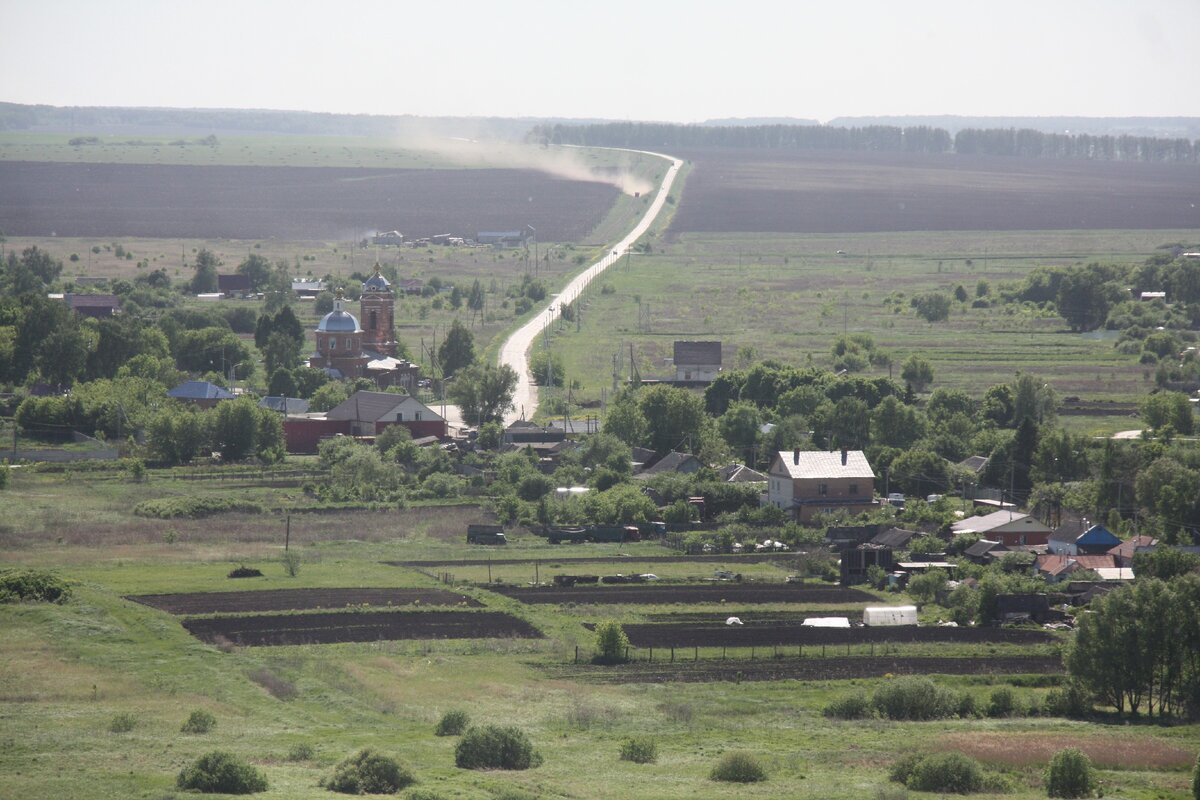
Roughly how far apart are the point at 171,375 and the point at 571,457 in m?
24.0

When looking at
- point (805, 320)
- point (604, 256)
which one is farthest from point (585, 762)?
point (604, 256)

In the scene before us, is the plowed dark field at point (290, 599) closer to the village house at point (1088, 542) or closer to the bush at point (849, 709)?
the bush at point (849, 709)

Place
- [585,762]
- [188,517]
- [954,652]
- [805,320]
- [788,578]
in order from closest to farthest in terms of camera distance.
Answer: [585,762] < [954,652] < [788,578] < [188,517] < [805,320]

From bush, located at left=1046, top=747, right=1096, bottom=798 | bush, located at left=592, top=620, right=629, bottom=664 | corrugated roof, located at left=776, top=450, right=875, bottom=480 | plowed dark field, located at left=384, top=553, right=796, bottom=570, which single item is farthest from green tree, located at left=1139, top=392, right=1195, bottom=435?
bush, located at left=1046, top=747, right=1096, bottom=798

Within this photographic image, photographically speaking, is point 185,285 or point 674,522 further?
point 185,285

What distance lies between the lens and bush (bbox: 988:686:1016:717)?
130 ft

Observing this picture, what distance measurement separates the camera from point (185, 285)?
5285 inches

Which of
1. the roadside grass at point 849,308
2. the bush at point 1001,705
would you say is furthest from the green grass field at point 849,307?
the bush at point 1001,705

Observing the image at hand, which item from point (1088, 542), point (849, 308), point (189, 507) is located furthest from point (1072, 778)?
point (849, 308)

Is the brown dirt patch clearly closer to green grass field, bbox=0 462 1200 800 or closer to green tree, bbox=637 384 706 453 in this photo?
green grass field, bbox=0 462 1200 800

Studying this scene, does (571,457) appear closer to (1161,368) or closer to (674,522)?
(674,522)

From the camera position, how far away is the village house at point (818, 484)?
64688mm

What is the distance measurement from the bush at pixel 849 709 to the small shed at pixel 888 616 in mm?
8953

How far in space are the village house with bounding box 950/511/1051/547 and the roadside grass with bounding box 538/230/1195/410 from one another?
31183 mm
